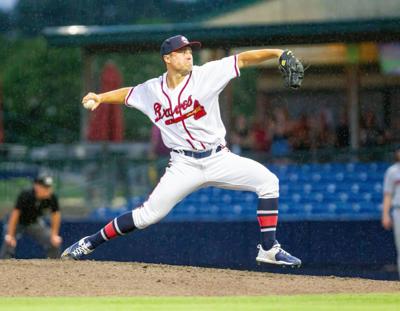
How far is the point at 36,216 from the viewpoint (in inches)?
550

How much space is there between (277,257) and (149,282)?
3.59 ft

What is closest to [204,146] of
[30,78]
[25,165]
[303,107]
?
[25,165]

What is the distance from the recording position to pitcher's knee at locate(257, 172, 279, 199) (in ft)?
30.6

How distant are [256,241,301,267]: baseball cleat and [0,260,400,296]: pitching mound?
210 millimetres

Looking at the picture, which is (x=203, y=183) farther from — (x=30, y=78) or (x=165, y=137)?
(x=30, y=78)

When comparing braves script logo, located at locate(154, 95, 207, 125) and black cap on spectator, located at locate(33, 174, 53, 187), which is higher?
braves script logo, located at locate(154, 95, 207, 125)

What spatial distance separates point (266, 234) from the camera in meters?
9.41

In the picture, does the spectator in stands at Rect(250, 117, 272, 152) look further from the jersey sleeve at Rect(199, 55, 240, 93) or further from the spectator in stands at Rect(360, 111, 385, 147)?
the jersey sleeve at Rect(199, 55, 240, 93)

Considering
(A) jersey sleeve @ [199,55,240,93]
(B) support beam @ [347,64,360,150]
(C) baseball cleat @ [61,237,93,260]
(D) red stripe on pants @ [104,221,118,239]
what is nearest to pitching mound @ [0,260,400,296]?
(C) baseball cleat @ [61,237,93,260]

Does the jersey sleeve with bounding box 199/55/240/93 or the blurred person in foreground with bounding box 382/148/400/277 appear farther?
the blurred person in foreground with bounding box 382/148/400/277

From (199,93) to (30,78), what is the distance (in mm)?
38401

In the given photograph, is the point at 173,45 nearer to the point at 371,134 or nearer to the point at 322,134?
the point at 371,134

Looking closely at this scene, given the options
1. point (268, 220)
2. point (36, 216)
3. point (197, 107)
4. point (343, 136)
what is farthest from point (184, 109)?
point (343, 136)

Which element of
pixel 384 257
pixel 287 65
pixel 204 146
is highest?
pixel 287 65
